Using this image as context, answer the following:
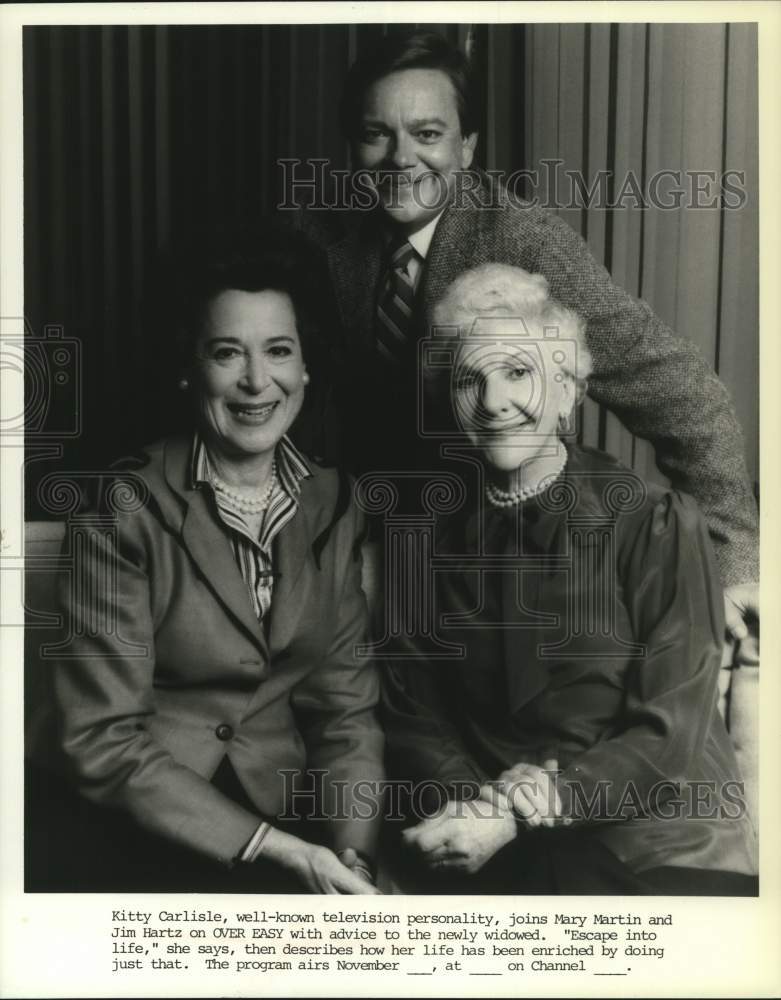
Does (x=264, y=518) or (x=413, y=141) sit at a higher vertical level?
(x=413, y=141)

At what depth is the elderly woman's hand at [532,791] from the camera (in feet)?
6.38

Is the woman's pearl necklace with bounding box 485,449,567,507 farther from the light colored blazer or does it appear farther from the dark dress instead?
the light colored blazer

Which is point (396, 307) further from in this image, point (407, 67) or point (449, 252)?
point (407, 67)

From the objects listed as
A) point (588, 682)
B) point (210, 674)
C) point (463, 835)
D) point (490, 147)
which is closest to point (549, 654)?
point (588, 682)

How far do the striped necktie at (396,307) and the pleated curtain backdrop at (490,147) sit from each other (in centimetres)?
21

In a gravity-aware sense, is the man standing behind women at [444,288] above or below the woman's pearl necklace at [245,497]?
above

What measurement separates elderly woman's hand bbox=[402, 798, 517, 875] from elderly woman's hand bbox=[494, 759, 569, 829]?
0.9 inches

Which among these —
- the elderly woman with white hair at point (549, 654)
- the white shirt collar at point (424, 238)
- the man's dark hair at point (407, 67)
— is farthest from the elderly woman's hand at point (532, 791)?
the man's dark hair at point (407, 67)

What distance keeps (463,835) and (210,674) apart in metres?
0.56

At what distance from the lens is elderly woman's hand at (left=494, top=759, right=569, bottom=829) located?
1.94m

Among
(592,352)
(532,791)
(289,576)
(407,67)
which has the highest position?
(407,67)

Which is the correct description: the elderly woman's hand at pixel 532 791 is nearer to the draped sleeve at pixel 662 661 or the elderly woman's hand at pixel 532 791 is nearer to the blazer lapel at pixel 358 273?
the draped sleeve at pixel 662 661

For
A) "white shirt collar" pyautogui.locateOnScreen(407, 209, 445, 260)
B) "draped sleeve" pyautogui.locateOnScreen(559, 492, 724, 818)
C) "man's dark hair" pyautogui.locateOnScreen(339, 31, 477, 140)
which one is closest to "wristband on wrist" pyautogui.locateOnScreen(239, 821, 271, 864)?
"draped sleeve" pyautogui.locateOnScreen(559, 492, 724, 818)

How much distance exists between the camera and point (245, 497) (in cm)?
196
